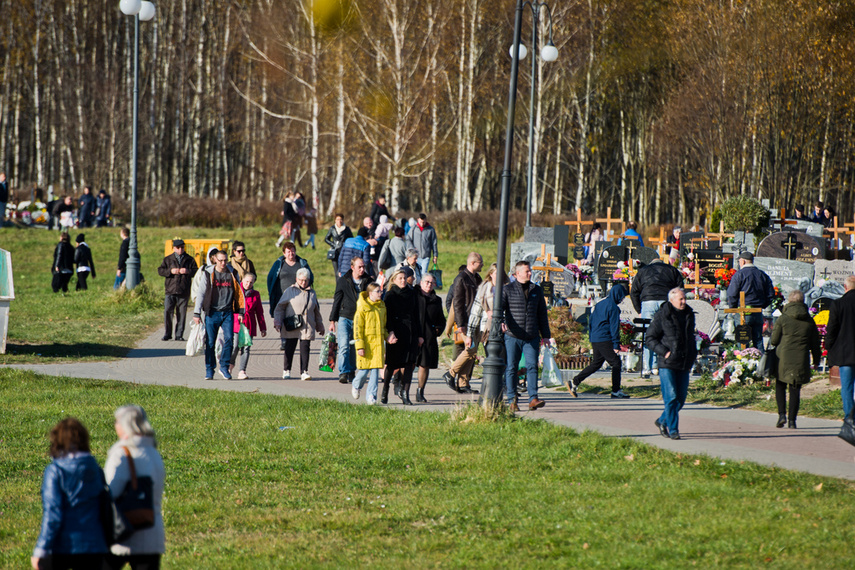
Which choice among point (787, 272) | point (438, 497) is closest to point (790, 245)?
point (787, 272)

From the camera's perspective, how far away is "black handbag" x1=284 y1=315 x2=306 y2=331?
46.4 feet

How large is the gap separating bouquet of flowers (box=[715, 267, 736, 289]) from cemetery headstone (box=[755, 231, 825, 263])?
4.25m

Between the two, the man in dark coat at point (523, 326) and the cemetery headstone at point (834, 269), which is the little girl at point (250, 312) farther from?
the cemetery headstone at point (834, 269)

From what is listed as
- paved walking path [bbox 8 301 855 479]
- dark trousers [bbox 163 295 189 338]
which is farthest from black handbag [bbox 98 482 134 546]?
dark trousers [bbox 163 295 189 338]

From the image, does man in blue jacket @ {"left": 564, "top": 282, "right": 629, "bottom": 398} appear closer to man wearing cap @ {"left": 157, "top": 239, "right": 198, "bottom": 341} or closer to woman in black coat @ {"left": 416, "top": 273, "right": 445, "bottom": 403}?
woman in black coat @ {"left": 416, "top": 273, "right": 445, "bottom": 403}

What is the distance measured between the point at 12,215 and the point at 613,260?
26.3m

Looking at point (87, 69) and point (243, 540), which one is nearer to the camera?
point (243, 540)

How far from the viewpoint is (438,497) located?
8133 millimetres

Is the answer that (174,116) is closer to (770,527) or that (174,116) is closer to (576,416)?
(576,416)

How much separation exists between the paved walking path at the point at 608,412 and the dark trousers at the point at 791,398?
20 centimetres

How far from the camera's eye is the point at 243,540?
7.05 meters

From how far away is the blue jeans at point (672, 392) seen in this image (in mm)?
10398

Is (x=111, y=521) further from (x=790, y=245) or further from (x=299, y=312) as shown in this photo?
(x=790, y=245)

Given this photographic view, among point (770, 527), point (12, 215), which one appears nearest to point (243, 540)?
point (770, 527)
